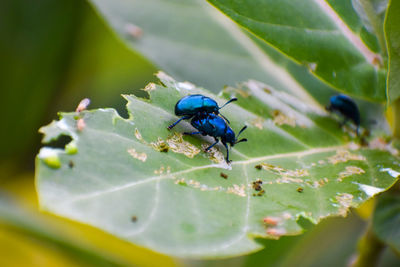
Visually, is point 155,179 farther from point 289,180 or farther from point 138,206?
point 289,180

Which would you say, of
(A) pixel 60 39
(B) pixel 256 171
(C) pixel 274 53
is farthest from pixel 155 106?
(A) pixel 60 39

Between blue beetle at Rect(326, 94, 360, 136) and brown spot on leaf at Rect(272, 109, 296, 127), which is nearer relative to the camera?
brown spot on leaf at Rect(272, 109, 296, 127)

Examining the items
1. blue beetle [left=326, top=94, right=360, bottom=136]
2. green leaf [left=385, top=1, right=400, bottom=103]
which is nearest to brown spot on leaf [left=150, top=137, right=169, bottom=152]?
green leaf [left=385, top=1, right=400, bottom=103]

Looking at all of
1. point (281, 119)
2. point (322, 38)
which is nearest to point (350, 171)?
point (281, 119)

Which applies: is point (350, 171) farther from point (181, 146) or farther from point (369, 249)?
point (181, 146)

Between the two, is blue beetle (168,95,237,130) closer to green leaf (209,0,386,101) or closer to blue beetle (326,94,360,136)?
green leaf (209,0,386,101)
